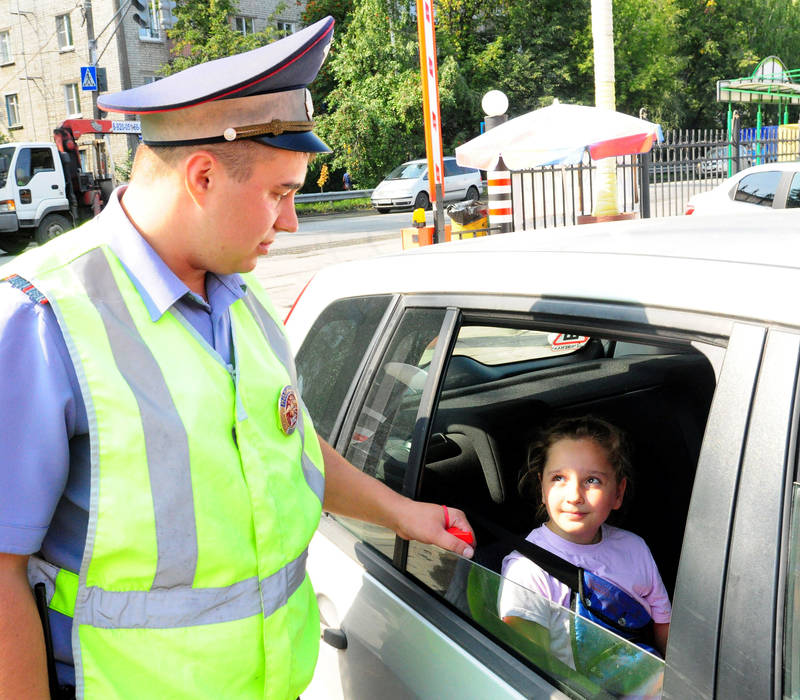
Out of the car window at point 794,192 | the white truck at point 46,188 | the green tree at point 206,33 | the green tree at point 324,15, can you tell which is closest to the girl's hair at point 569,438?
the car window at point 794,192

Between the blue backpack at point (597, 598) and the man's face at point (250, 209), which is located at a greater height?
the man's face at point (250, 209)

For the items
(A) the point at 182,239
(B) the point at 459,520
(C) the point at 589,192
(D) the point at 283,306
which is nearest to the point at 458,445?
(B) the point at 459,520

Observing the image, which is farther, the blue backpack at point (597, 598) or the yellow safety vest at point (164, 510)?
the blue backpack at point (597, 598)

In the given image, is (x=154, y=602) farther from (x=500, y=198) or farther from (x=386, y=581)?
(x=500, y=198)

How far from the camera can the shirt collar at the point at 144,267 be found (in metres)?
1.28

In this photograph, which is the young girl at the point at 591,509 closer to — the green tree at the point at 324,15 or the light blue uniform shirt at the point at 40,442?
the light blue uniform shirt at the point at 40,442

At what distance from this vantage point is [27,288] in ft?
3.85

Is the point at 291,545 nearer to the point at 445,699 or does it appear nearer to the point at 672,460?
the point at 445,699

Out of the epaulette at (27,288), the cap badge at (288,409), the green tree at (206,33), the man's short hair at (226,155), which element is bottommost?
the cap badge at (288,409)

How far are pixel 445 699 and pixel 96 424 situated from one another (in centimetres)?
74

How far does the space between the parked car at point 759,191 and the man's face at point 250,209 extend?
28.2 feet

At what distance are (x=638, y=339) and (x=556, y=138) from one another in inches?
279

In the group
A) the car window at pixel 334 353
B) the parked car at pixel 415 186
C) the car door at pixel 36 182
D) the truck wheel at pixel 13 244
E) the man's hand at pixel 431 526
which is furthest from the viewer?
the parked car at pixel 415 186

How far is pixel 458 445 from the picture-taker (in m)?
2.29
